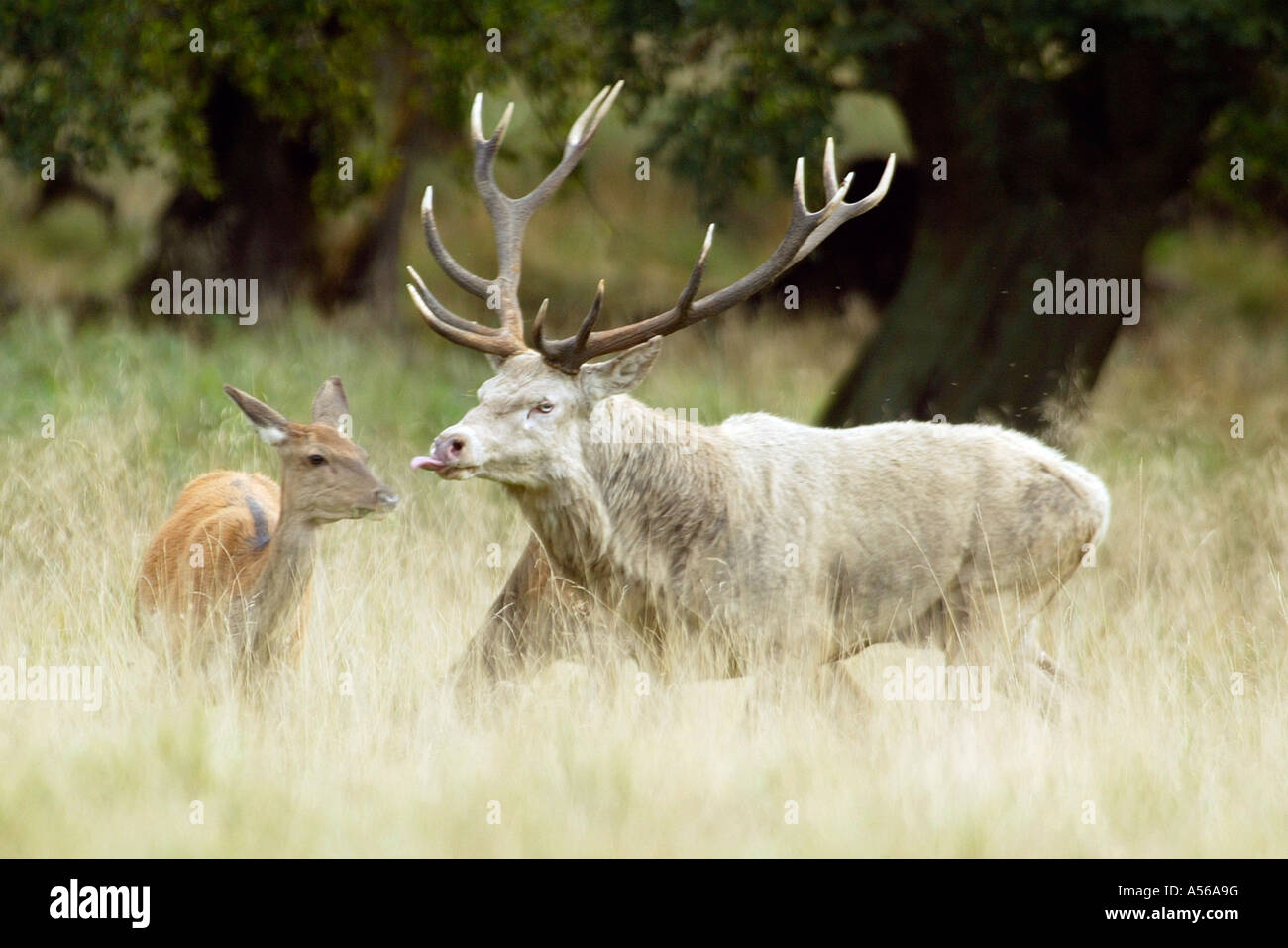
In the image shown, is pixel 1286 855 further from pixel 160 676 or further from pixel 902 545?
pixel 160 676

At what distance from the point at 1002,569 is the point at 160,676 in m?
3.02

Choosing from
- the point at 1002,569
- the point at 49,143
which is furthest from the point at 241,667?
the point at 49,143

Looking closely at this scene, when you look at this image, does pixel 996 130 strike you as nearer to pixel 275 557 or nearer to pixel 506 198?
pixel 506 198

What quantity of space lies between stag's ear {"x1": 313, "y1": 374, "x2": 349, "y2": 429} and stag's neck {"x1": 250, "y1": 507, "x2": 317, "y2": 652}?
467 mm

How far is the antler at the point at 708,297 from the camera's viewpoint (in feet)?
19.3

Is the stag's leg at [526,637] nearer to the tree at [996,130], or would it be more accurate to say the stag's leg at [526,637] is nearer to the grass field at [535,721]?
the grass field at [535,721]

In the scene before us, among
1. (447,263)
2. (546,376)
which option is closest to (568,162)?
(447,263)

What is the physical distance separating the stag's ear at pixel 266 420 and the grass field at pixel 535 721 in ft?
2.75

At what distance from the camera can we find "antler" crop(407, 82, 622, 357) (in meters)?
6.09

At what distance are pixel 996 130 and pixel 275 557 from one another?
6.82 m

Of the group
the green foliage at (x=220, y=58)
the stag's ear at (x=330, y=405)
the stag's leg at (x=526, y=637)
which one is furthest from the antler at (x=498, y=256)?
the green foliage at (x=220, y=58)

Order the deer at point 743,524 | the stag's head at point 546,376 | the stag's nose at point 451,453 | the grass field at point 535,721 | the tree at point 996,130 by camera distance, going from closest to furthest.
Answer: the grass field at point 535,721 → the stag's nose at point 451,453 → the stag's head at point 546,376 → the deer at point 743,524 → the tree at point 996,130

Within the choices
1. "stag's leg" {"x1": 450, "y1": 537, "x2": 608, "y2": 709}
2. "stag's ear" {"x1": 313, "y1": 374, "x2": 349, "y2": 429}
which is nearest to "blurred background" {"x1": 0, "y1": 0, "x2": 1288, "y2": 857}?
"stag's leg" {"x1": 450, "y1": 537, "x2": 608, "y2": 709}
